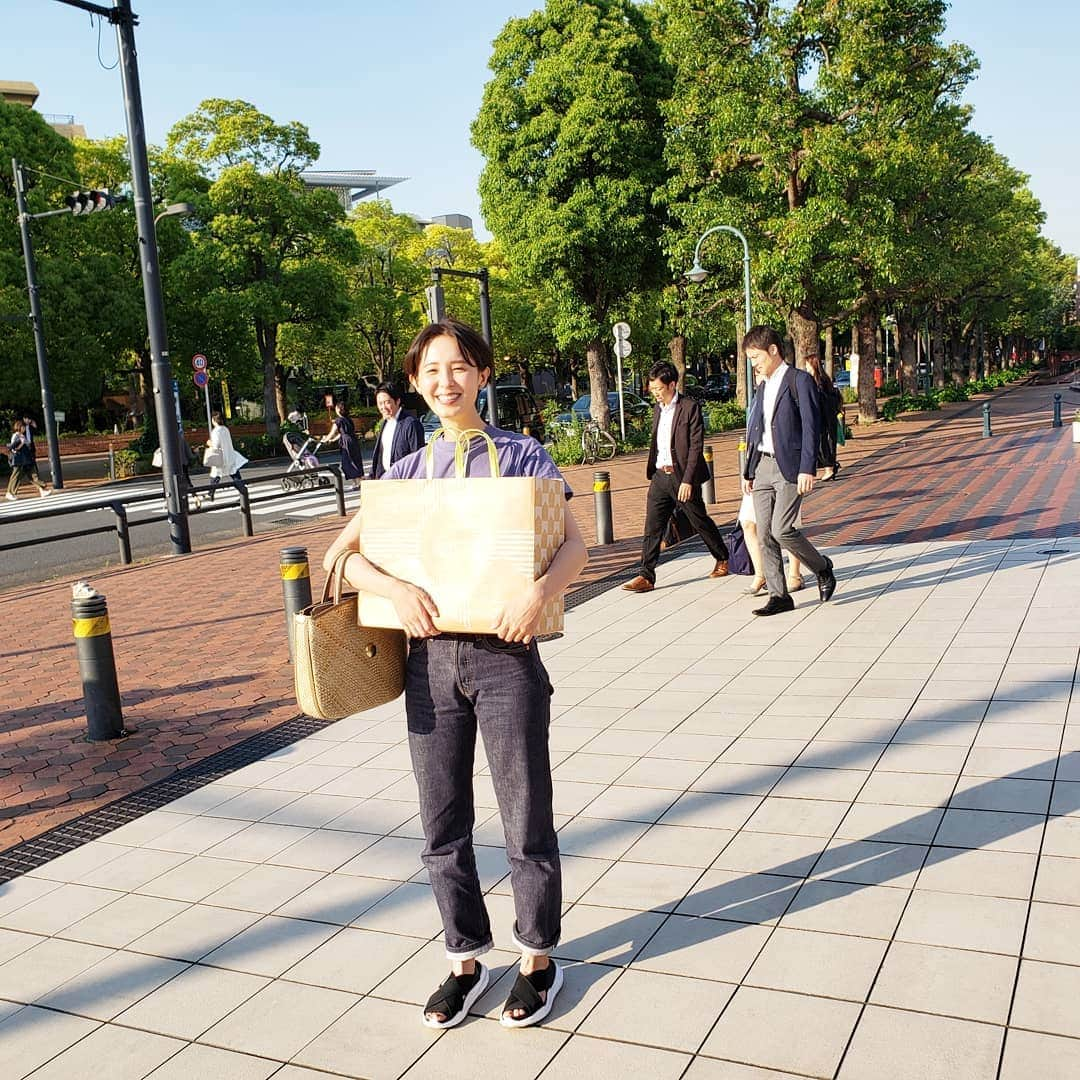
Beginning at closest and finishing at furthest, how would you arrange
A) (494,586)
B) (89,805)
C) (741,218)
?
(494,586) → (89,805) → (741,218)

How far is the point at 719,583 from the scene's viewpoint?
9461 millimetres

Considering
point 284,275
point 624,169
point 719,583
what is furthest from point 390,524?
point 284,275

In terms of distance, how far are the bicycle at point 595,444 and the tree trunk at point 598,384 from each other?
2.64 meters

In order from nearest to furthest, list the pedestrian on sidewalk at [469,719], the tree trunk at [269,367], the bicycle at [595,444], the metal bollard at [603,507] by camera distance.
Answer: the pedestrian on sidewalk at [469,719]
the metal bollard at [603,507]
the bicycle at [595,444]
the tree trunk at [269,367]

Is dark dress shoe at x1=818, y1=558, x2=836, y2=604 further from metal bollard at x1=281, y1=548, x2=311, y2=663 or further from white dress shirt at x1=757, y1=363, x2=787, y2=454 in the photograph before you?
metal bollard at x1=281, y1=548, x2=311, y2=663

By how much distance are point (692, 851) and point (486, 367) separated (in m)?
2.04

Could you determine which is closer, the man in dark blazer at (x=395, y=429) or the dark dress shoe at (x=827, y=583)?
the dark dress shoe at (x=827, y=583)

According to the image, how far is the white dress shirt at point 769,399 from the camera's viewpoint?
24.9 ft

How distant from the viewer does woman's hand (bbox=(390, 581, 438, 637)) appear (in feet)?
8.86

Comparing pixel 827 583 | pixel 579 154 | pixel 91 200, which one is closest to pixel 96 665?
pixel 827 583

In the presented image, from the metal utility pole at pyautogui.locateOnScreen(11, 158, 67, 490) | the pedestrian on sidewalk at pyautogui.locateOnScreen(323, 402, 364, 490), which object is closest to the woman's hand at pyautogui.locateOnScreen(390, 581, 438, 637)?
the pedestrian on sidewalk at pyautogui.locateOnScreen(323, 402, 364, 490)

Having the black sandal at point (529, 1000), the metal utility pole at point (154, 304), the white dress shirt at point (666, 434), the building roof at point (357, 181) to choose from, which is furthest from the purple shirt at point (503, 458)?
the building roof at point (357, 181)

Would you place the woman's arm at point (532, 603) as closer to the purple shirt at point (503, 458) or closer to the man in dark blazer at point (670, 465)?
the purple shirt at point (503, 458)

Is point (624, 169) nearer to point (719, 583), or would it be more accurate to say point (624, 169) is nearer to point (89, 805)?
point (719, 583)
